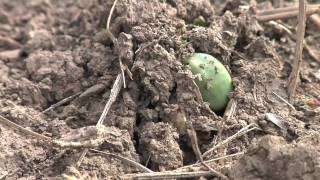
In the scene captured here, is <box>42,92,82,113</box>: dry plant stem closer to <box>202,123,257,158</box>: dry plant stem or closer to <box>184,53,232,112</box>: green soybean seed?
<box>184,53,232,112</box>: green soybean seed

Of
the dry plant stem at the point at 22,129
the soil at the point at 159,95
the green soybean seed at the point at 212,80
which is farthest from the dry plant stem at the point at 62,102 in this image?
the green soybean seed at the point at 212,80

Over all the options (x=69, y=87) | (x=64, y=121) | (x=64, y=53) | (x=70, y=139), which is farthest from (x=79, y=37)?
(x=70, y=139)

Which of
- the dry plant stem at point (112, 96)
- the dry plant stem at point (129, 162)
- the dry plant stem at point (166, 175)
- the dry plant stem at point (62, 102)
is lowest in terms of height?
the dry plant stem at point (166, 175)

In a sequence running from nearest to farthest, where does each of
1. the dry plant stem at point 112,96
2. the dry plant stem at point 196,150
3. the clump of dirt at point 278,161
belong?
the clump of dirt at point 278,161 < the dry plant stem at point 196,150 < the dry plant stem at point 112,96

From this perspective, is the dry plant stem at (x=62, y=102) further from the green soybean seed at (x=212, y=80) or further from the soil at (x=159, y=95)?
the green soybean seed at (x=212, y=80)

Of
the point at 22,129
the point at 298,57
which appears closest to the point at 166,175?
the point at 22,129

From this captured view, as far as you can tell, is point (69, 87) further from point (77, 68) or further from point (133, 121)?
point (133, 121)

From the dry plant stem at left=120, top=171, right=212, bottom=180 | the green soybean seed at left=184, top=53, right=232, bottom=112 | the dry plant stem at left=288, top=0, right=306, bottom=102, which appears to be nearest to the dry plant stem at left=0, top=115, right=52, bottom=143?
the dry plant stem at left=120, top=171, right=212, bottom=180

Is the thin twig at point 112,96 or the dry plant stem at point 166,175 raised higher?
the thin twig at point 112,96

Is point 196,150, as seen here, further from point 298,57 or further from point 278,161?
point 298,57
